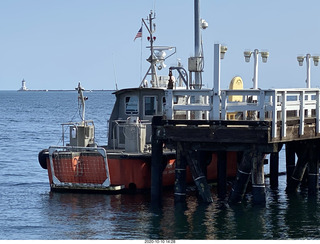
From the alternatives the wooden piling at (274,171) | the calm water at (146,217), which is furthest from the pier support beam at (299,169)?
the wooden piling at (274,171)

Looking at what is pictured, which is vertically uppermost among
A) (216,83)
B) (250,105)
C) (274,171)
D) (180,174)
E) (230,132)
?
(216,83)

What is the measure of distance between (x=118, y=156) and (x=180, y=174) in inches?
138

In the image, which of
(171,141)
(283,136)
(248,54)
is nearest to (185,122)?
(171,141)

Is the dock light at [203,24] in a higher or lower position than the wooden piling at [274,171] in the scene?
higher

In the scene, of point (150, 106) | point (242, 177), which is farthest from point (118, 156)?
point (242, 177)

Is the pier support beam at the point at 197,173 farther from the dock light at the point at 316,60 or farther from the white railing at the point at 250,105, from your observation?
the dock light at the point at 316,60

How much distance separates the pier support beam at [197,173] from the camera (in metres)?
27.8

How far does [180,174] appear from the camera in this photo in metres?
27.9

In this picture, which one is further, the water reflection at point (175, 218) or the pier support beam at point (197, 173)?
the pier support beam at point (197, 173)

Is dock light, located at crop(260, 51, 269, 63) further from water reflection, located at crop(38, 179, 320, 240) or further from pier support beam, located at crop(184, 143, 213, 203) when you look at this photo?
pier support beam, located at crop(184, 143, 213, 203)

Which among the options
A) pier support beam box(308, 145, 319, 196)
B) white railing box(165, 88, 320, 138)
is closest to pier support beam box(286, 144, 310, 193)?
pier support beam box(308, 145, 319, 196)

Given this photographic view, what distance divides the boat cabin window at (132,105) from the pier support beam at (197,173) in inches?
253

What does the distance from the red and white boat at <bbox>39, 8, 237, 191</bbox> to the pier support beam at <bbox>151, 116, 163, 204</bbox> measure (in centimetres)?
202

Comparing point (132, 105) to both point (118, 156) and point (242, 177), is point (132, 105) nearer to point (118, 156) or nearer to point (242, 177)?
point (118, 156)
